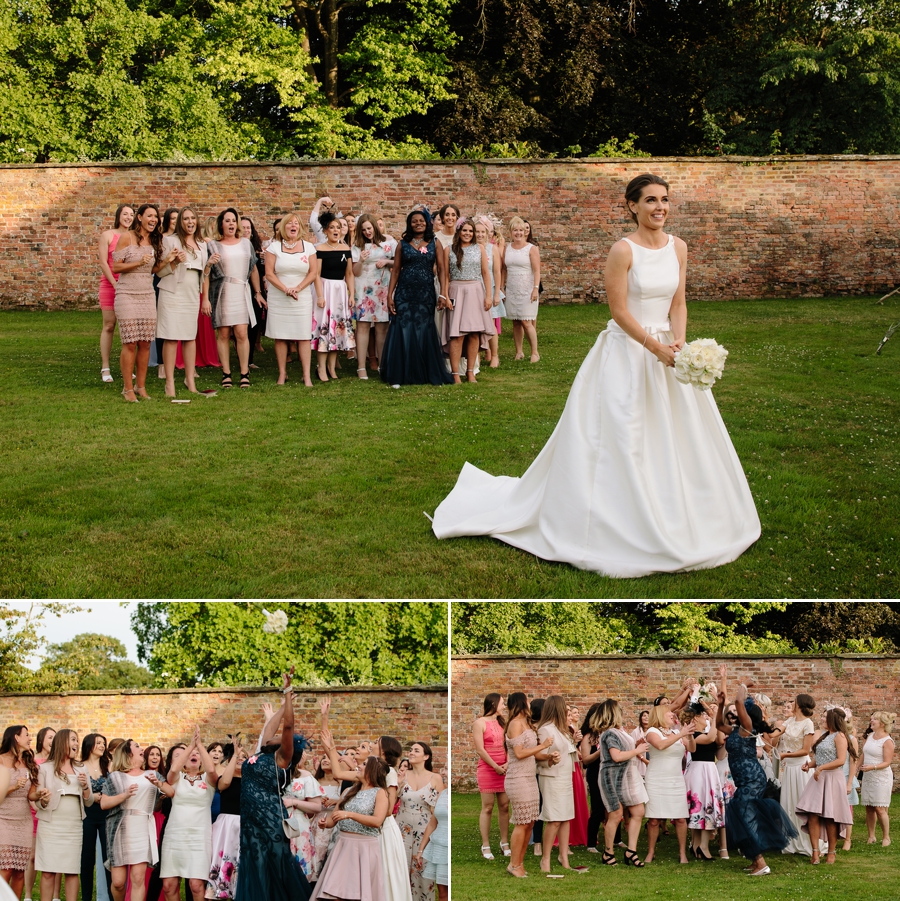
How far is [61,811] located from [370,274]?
685 cm

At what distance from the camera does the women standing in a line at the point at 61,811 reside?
7234 mm

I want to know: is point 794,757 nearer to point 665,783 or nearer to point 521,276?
point 665,783

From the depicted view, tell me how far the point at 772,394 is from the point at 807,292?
12542 millimetres

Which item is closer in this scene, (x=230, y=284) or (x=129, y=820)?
(x=129, y=820)

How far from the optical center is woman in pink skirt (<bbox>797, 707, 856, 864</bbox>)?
818cm

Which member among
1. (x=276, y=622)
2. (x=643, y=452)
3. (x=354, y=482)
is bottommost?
(x=276, y=622)

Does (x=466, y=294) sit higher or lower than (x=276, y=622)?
higher

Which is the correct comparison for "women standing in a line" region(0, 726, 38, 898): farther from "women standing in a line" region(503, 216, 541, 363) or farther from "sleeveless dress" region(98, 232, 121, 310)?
"women standing in a line" region(503, 216, 541, 363)

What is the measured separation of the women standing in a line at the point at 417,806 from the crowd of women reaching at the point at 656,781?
1.20 ft

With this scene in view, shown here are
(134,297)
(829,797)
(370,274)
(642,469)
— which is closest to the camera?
(642,469)

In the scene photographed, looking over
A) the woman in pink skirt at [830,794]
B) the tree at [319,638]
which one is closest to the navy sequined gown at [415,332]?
the tree at [319,638]

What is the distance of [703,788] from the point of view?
27.0 feet

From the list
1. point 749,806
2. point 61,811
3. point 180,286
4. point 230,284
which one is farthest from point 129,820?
point 230,284

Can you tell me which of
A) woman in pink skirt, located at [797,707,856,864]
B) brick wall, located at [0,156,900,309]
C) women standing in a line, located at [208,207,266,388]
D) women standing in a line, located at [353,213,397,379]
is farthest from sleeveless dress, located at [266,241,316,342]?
brick wall, located at [0,156,900,309]
